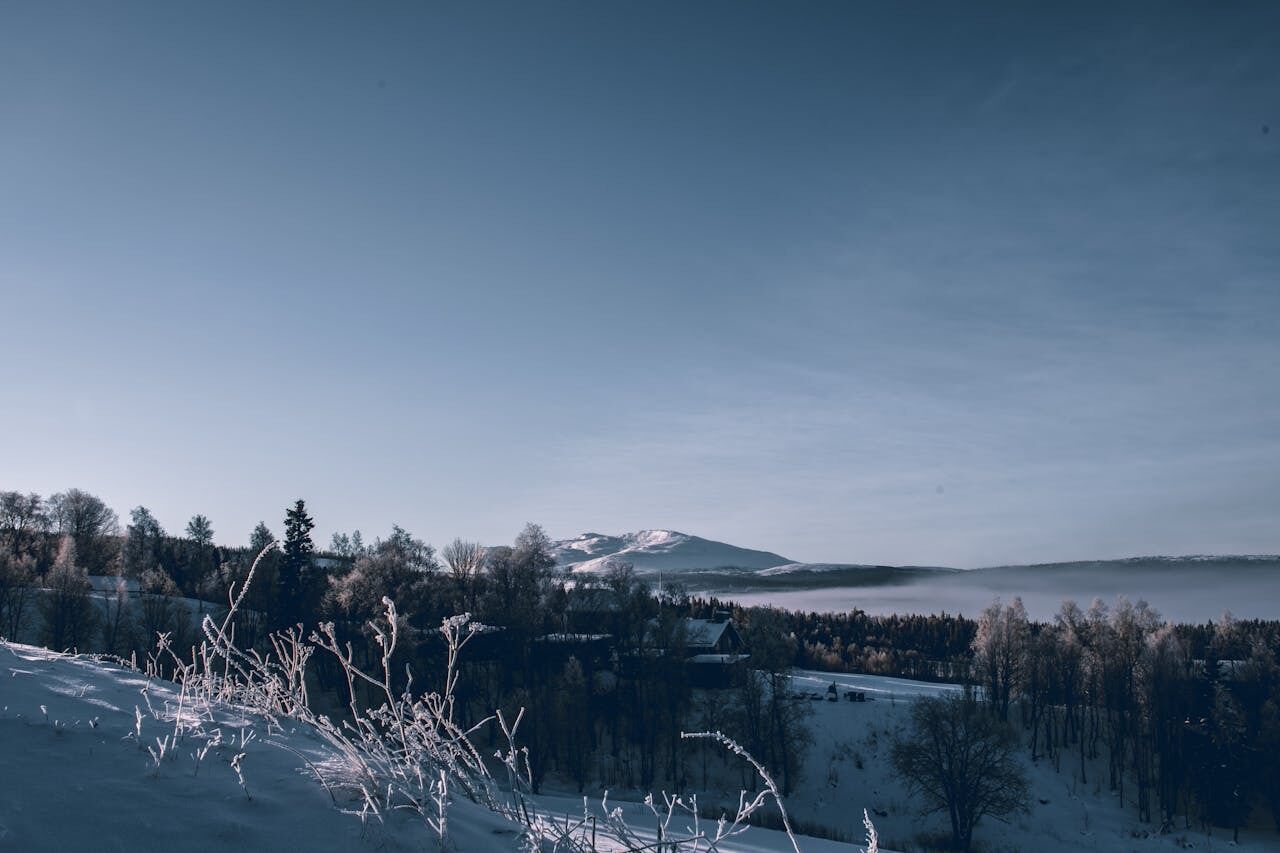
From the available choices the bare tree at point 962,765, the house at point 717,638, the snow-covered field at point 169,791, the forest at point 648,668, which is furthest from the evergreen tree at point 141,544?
the snow-covered field at point 169,791

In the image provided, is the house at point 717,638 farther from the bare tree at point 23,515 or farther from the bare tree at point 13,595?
the bare tree at point 23,515

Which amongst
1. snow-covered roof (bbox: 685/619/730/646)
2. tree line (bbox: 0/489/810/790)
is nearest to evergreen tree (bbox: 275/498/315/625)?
tree line (bbox: 0/489/810/790)

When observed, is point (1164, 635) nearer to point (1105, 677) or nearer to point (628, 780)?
point (1105, 677)

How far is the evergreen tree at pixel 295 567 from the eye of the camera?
54875 millimetres

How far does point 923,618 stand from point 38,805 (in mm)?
125454

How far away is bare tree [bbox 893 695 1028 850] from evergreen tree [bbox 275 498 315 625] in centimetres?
4164

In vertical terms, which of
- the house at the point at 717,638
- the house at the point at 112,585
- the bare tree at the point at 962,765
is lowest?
the bare tree at the point at 962,765

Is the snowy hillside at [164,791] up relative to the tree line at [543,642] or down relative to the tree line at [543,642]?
up

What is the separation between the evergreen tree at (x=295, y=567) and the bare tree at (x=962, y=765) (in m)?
41.6

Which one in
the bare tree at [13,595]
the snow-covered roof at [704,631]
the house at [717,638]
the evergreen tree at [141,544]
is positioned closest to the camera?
the snow-covered roof at [704,631]

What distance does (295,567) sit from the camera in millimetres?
55969

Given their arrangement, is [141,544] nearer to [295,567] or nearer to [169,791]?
[295,567]

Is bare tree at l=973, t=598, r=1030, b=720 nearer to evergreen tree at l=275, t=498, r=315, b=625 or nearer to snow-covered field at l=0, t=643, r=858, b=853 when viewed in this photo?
evergreen tree at l=275, t=498, r=315, b=625

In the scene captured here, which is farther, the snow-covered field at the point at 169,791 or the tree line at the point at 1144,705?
the tree line at the point at 1144,705
